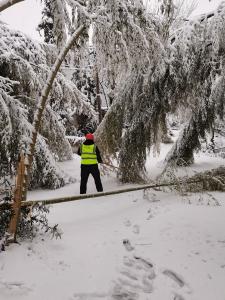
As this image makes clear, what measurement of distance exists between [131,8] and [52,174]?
219 inches

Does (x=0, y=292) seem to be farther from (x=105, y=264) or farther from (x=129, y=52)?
(x=129, y=52)

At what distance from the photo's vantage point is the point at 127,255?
489cm

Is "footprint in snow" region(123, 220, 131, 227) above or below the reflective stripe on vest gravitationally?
below

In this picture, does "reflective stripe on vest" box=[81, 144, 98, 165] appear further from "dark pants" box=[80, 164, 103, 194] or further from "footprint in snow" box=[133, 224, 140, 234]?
"footprint in snow" box=[133, 224, 140, 234]

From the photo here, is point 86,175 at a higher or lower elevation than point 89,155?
lower

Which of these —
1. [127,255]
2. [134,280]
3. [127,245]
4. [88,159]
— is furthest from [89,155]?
[134,280]

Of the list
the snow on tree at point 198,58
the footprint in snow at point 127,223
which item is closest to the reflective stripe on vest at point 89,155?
the snow on tree at point 198,58

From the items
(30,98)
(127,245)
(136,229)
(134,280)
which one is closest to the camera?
(134,280)

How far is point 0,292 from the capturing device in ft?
12.1

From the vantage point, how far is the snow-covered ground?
13.0 ft

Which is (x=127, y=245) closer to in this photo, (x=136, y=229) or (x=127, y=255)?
(x=127, y=255)

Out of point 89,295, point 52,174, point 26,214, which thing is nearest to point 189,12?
point 52,174

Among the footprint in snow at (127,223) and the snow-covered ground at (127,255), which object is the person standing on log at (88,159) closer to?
the snow-covered ground at (127,255)

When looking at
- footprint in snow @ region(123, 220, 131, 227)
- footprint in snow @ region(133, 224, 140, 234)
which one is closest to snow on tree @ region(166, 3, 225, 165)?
footprint in snow @ region(123, 220, 131, 227)
